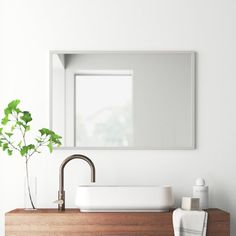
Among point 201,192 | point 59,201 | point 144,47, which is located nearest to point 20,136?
point 59,201

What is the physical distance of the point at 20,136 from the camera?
2.92 m

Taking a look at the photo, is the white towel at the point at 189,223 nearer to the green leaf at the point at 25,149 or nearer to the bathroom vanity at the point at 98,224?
the bathroom vanity at the point at 98,224

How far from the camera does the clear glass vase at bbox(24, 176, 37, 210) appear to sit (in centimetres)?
277

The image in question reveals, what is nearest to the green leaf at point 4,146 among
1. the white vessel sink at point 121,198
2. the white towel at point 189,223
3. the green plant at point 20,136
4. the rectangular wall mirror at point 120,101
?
the green plant at point 20,136

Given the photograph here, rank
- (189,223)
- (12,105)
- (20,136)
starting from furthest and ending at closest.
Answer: (20,136), (12,105), (189,223)

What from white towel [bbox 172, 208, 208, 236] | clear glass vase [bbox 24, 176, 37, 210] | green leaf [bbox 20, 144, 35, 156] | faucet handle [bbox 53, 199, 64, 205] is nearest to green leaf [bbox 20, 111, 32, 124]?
green leaf [bbox 20, 144, 35, 156]

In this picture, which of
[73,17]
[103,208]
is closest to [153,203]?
[103,208]

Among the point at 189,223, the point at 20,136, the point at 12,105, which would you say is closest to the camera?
the point at 189,223

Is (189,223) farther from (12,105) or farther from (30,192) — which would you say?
(12,105)

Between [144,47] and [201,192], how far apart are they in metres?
0.87

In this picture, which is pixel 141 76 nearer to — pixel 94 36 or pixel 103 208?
pixel 94 36

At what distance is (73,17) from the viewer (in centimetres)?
295

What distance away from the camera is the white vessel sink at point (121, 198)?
263cm

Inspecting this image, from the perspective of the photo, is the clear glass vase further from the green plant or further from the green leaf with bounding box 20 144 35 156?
the green leaf with bounding box 20 144 35 156
